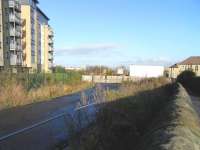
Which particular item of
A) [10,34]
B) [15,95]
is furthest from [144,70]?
[15,95]

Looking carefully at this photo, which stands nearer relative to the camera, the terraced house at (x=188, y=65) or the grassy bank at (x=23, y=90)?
the grassy bank at (x=23, y=90)

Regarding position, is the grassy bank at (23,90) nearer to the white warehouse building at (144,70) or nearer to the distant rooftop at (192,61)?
the white warehouse building at (144,70)

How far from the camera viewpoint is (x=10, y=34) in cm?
Result: 6231

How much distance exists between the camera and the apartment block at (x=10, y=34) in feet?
191

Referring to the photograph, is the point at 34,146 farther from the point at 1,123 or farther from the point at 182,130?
the point at 182,130

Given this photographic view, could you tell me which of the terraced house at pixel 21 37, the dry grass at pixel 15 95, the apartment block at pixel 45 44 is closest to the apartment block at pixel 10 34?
the terraced house at pixel 21 37

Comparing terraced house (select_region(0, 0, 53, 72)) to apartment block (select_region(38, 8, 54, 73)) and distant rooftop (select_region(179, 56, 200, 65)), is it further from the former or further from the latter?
distant rooftop (select_region(179, 56, 200, 65))

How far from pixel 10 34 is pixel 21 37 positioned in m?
6.77

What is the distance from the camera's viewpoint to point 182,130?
504cm

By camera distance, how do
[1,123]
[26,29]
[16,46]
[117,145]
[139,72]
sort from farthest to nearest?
[139,72]
[26,29]
[16,46]
[1,123]
[117,145]

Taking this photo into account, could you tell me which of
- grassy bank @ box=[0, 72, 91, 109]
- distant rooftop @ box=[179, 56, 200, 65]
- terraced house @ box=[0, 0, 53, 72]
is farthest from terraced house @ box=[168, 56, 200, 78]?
grassy bank @ box=[0, 72, 91, 109]

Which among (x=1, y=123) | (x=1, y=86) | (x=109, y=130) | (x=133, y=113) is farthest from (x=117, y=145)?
(x=1, y=86)

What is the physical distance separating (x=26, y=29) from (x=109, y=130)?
6898cm

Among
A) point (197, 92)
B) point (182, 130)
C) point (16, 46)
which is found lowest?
point (197, 92)
